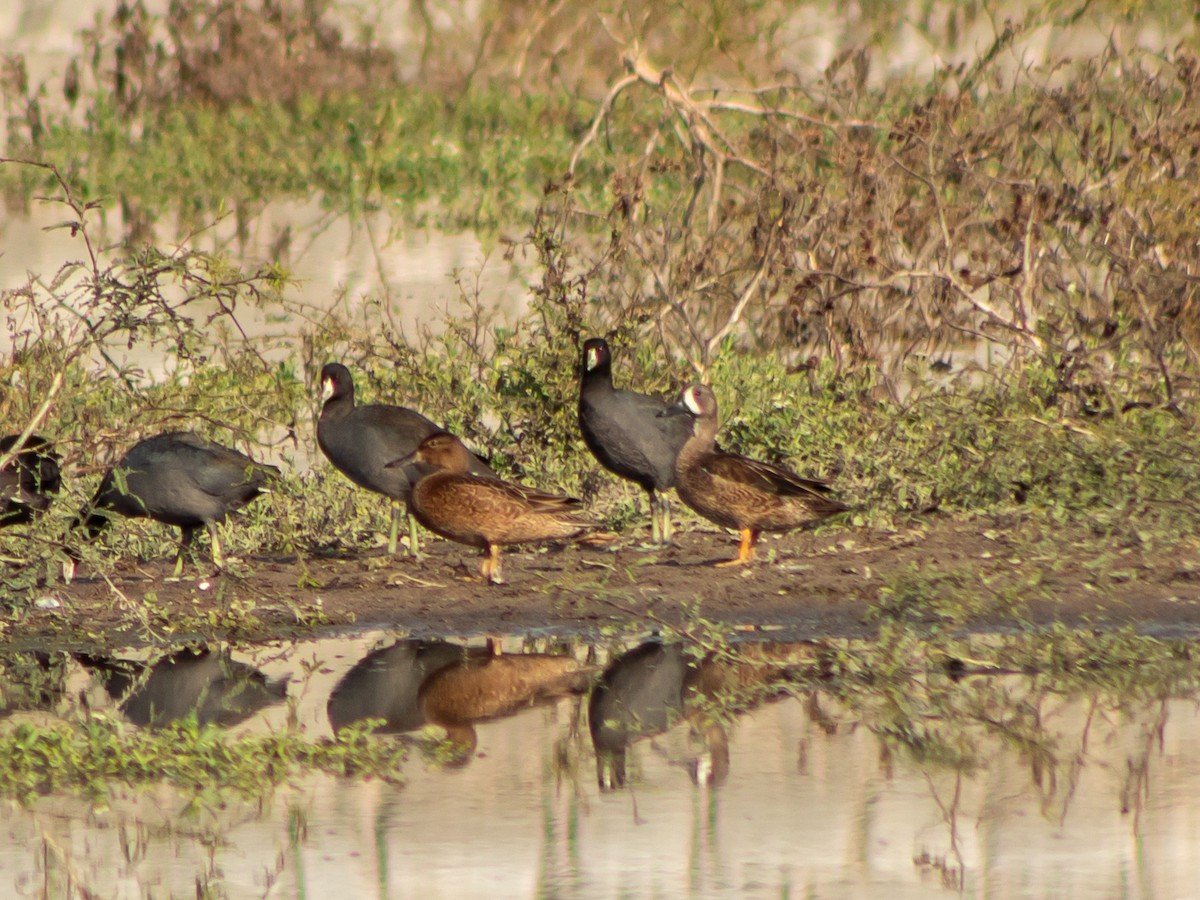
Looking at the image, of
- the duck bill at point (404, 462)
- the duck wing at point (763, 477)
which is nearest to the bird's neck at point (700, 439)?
the duck wing at point (763, 477)

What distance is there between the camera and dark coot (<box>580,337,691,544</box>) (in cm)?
950

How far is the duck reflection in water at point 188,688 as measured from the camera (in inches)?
251

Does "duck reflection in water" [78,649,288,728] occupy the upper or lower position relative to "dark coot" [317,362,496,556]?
lower

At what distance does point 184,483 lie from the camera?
29.0 ft

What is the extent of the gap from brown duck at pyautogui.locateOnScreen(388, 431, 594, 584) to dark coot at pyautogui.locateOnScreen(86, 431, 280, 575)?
A: 799mm

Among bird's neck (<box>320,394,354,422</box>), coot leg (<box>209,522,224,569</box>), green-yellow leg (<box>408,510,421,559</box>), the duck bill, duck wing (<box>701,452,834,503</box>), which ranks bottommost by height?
coot leg (<box>209,522,224,569</box>)

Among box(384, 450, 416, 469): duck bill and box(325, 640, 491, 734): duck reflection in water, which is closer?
box(325, 640, 491, 734): duck reflection in water

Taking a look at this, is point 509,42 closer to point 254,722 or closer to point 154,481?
point 154,481

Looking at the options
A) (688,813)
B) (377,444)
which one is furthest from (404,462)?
(688,813)

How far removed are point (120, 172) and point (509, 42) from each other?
5071 mm

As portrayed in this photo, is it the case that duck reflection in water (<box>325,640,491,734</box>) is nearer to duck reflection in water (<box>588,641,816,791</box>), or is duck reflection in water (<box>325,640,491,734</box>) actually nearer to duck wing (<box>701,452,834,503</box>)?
duck reflection in water (<box>588,641,816,791</box>)

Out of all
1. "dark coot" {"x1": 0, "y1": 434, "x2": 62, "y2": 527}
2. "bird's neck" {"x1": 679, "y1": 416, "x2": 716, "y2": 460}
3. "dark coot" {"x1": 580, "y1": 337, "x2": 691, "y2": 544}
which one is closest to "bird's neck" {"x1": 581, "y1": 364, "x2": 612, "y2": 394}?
Answer: "dark coot" {"x1": 580, "y1": 337, "x2": 691, "y2": 544}

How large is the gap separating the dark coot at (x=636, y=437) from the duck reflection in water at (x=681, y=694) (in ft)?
7.12

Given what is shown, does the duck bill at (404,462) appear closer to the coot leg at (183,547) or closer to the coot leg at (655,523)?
the coot leg at (183,547)
